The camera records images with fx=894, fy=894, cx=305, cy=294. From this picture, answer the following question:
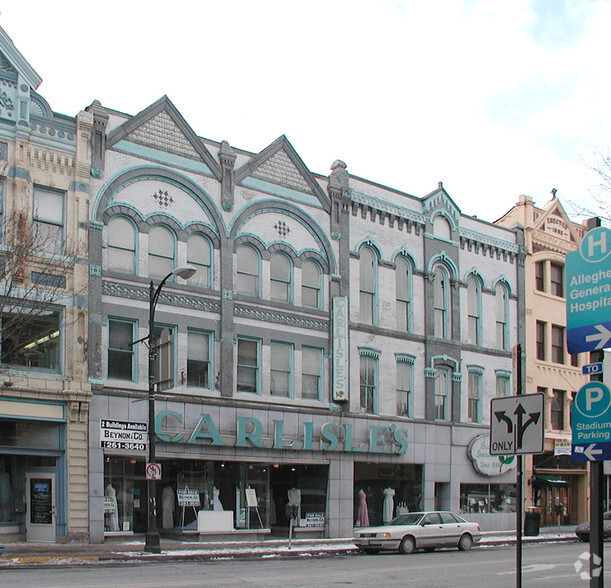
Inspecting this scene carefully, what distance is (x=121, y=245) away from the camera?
2731 centimetres

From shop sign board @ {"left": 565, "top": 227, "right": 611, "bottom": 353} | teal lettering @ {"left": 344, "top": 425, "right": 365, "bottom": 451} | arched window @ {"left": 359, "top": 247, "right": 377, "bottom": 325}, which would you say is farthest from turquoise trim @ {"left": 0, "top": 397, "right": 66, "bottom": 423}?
shop sign board @ {"left": 565, "top": 227, "right": 611, "bottom": 353}

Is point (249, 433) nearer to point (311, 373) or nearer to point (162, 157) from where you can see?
point (311, 373)

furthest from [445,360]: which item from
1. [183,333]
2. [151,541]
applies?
[151,541]

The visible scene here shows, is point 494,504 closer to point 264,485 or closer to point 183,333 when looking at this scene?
point 264,485

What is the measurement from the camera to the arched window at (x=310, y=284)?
105 feet

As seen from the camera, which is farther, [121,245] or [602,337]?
[121,245]

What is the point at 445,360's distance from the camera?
3647 cm

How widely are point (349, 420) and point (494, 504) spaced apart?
30.8 feet

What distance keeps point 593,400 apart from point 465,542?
63.0 ft

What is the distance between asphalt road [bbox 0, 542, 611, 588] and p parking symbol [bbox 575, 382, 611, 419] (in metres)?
8.99

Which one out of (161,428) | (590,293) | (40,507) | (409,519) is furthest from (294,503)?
(590,293)

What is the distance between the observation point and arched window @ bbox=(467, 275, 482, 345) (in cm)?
3831

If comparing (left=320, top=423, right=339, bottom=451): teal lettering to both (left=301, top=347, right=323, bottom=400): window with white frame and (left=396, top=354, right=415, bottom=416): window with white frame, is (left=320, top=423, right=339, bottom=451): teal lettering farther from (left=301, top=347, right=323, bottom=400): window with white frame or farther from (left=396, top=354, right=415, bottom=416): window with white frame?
(left=396, top=354, right=415, bottom=416): window with white frame

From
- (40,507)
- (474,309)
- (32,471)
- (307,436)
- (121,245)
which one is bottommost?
(40,507)
